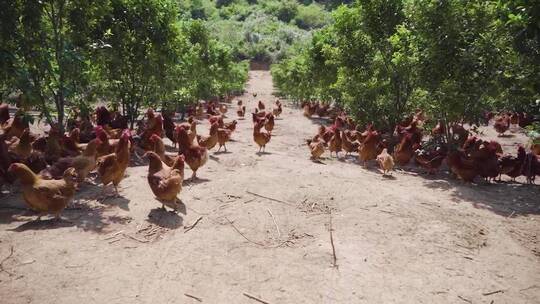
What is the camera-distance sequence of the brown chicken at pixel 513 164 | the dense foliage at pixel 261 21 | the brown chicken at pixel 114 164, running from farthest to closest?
the dense foliage at pixel 261 21 → the brown chicken at pixel 513 164 → the brown chicken at pixel 114 164

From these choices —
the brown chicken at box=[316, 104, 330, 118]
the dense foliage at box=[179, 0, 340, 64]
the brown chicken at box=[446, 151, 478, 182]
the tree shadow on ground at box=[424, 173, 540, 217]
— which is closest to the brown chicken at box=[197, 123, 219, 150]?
the tree shadow on ground at box=[424, 173, 540, 217]

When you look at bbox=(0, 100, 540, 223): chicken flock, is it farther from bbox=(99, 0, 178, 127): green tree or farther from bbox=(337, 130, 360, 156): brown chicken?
bbox=(99, 0, 178, 127): green tree

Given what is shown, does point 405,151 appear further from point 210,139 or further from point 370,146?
point 210,139

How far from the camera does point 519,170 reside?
10.4 metres

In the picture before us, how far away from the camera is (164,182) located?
6605 mm

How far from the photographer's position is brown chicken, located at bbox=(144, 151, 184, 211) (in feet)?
21.6

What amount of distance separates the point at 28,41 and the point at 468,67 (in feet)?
33.3

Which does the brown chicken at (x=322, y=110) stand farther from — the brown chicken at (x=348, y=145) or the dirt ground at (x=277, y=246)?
the dirt ground at (x=277, y=246)

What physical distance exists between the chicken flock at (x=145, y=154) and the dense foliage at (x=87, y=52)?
78 centimetres

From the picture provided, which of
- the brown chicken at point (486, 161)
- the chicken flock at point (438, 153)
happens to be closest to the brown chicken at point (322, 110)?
the chicken flock at point (438, 153)

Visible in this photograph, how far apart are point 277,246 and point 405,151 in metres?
6.87

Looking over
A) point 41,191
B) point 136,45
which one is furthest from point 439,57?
point 41,191

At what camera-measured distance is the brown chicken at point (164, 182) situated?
21.6ft

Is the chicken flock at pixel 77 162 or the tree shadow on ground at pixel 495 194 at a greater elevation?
the chicken flock at pixel 77 162
